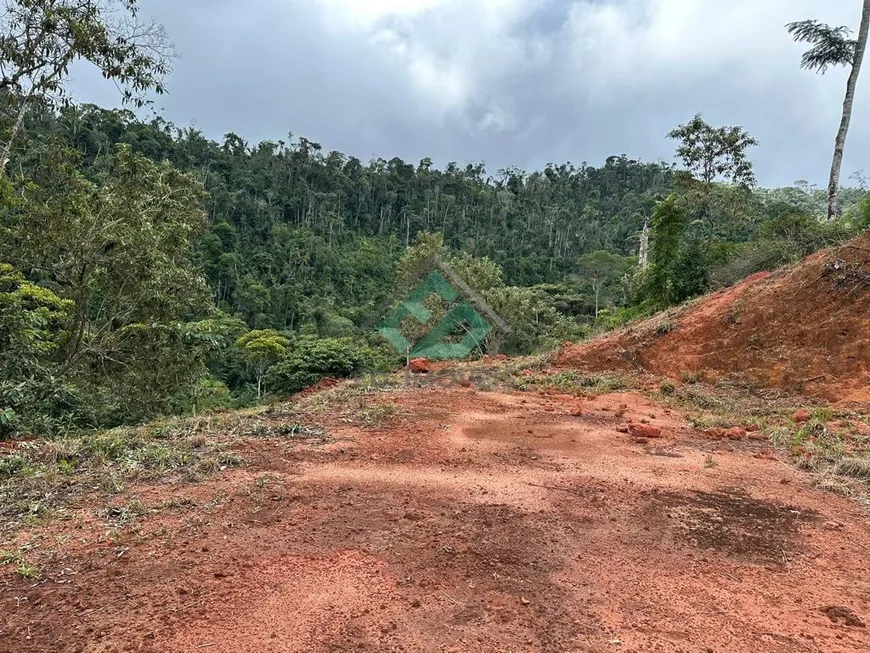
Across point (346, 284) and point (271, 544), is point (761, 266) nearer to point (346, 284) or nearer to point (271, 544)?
point (271, 544)

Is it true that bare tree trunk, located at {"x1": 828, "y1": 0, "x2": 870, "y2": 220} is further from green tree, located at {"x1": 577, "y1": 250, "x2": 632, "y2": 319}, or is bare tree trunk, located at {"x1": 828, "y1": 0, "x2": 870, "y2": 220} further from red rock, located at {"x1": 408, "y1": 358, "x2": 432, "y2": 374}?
green tree, located at {"x1": 577, "y1": 250, "x2": 632, "y2": 319}

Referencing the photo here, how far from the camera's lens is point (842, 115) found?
41.9 feet

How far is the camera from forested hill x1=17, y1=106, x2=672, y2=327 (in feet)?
119

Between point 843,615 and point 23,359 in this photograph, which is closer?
point 843,615

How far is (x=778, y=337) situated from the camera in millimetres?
8977

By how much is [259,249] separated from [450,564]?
129 ft

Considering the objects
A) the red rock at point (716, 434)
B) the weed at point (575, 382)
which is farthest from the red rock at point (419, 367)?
the red rock at point (716, 434)

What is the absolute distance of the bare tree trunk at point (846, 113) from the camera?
491 inches

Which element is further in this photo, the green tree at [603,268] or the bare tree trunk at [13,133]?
the green tree at [603,268]

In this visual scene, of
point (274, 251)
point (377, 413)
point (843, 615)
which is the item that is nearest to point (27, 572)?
point (843, 615)

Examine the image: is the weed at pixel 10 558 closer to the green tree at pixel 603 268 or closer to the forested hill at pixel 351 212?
the forested hill at pixel 351 212

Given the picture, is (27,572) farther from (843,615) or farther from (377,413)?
(377,413)

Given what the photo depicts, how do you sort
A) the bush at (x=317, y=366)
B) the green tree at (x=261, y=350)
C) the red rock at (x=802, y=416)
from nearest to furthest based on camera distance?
the red rock at (x=802, y=416), the bush at (x=317, y=366), the green tree at (x=261, y=350)

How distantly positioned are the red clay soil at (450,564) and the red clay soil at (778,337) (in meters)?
4.46
